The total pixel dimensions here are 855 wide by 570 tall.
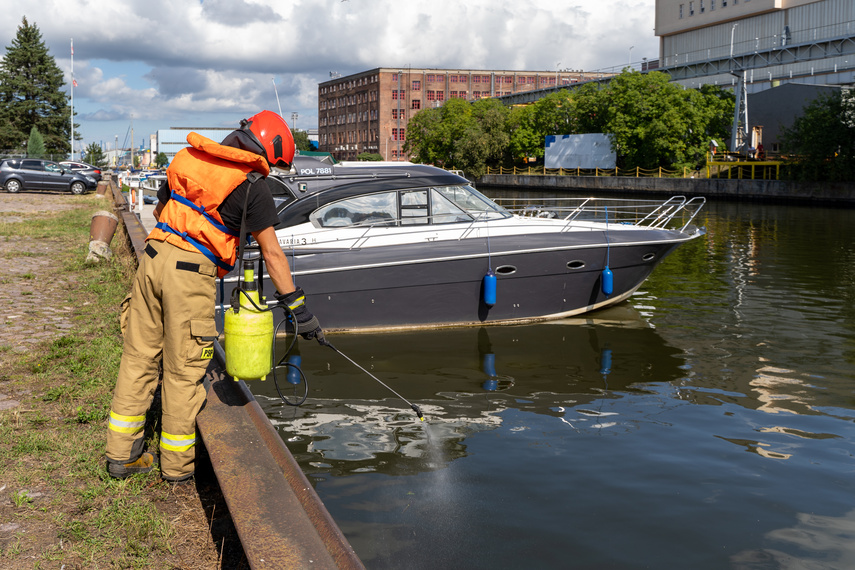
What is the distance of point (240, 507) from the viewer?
11.0 ft

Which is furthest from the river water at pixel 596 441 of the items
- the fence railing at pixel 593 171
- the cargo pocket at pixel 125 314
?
the fence railing at pixel 593 171

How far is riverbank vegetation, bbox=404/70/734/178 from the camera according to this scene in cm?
5759

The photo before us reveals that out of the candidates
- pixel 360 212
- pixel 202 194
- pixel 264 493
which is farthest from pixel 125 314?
pixel 360 212

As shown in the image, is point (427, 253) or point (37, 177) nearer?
point (427, 253)

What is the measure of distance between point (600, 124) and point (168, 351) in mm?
64805

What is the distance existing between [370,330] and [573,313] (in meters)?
2.96

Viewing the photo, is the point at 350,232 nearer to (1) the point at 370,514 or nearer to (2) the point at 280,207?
(2) the point at 280,207

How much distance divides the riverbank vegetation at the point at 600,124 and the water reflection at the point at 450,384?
49.6 m

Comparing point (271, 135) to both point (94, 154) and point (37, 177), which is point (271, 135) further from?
point (94, 154)

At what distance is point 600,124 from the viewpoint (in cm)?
6556

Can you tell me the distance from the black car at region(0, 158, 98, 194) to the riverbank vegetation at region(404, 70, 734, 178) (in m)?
38.8

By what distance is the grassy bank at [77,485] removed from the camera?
3383mm

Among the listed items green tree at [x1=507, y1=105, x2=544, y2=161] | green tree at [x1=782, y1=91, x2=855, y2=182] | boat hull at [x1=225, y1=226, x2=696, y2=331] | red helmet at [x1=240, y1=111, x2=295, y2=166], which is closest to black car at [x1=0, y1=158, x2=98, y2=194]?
boat hull at [x1=225, y1=226, x2=696, y2=331]

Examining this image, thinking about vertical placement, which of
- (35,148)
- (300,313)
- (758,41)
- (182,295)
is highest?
(758,41)
